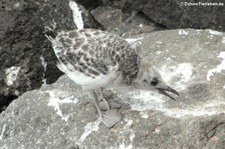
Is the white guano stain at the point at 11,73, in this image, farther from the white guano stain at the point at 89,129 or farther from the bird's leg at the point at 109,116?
the white guano stain at the point at 89,129

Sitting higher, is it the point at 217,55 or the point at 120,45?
the point at 120,45

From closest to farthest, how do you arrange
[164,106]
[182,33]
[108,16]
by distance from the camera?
[164,106], [182,33], [108,16]

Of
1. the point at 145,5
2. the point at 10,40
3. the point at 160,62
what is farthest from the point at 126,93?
the point at 145,5

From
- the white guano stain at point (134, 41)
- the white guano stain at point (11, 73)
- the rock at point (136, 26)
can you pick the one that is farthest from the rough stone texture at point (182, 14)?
the white guano stain at point (11, 73)

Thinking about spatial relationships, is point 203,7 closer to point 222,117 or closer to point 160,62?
point 160,62

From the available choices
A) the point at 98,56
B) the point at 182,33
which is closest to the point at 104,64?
the point at 98,56

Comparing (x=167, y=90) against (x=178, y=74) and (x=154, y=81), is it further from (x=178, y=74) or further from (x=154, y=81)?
(x=178, y=74)

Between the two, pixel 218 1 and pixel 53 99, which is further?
pixel 218 1
